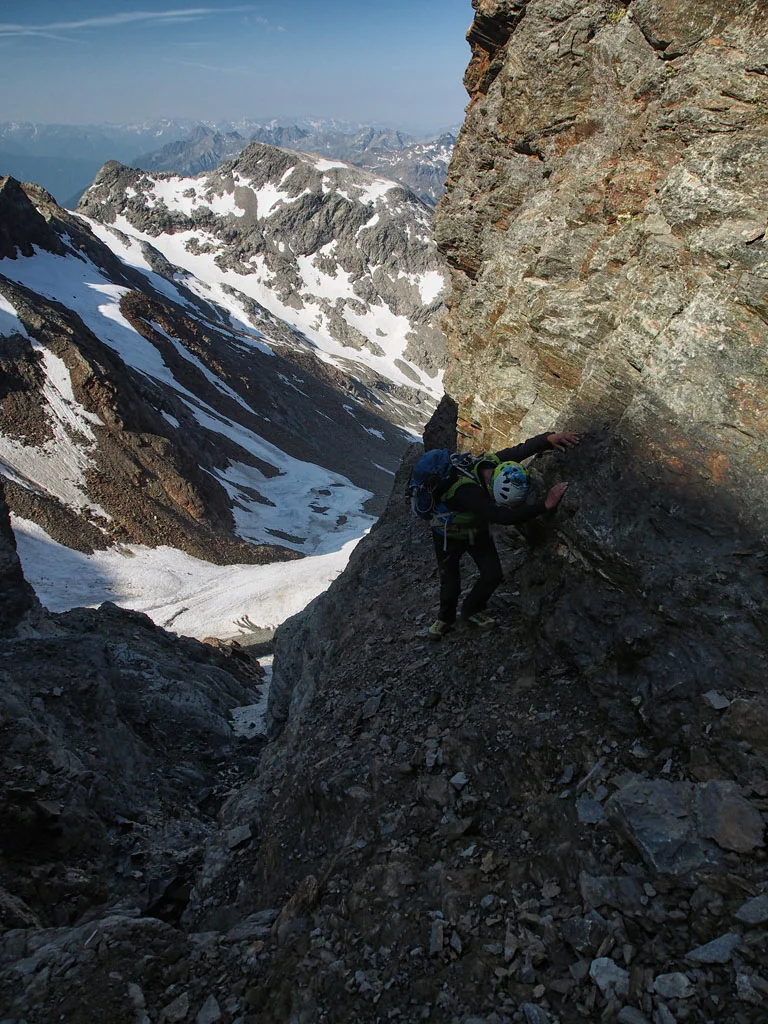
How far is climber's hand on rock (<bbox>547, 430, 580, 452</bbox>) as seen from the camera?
25.5 feet

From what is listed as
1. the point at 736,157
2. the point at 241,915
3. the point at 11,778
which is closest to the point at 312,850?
the point at 241,915

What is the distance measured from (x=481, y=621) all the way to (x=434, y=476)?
2490mm

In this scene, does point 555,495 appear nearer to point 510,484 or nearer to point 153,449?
point 510,484

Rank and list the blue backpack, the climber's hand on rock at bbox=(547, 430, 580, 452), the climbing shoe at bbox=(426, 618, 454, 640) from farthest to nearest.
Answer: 1. the climbing shoe at bbox=(426, 618, 454, 640)
2. the blue backpack
3. the climber's hand on rock at bbox=(547, 430, 580, 452)

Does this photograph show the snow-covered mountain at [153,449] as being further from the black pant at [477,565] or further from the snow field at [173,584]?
the black pant at [477,565]

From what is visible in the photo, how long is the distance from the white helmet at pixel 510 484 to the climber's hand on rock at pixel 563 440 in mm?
518

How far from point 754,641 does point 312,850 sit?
5.59 meters

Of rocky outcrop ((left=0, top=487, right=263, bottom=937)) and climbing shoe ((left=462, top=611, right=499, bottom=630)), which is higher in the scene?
climbing shoe ((left=462, top=611, right=499, bottom=630))

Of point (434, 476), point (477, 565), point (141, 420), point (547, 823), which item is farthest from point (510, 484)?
point (141, 420)

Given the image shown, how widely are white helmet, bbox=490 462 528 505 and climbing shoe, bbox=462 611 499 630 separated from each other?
223cm

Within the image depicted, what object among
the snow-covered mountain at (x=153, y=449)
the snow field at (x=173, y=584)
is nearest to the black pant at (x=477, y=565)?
the snow field at (x=173, y=584)

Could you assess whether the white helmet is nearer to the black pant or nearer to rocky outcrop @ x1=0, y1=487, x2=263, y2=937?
the black pant

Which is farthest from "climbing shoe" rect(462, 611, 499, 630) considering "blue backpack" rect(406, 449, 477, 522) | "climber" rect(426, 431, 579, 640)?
"blue backpack" rect(406, 449, 477, 522)

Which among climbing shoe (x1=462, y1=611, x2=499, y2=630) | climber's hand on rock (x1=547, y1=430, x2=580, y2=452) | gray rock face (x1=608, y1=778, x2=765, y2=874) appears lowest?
climbing shoe (x1=462, y1=611, x2=499, y2=630)
